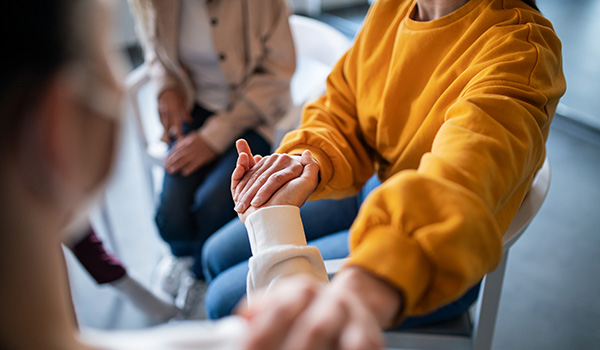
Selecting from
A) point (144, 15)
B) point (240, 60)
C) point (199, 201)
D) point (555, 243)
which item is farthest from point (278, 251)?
point (555, 243)

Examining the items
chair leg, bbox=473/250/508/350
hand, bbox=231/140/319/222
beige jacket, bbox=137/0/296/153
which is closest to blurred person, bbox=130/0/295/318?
beige jacket, bbox=137/0/296/153

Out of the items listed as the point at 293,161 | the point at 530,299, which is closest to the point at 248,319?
the point at 293,161

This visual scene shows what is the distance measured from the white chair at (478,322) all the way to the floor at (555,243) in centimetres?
53

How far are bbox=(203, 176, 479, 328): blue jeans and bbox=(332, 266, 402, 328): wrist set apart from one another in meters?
0.49

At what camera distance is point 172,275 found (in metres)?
1.50

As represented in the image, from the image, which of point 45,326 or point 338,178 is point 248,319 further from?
point 338,178

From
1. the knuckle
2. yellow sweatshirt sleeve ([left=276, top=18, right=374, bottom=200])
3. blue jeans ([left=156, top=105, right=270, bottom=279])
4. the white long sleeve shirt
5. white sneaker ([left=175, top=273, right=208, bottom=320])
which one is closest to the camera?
the white long sleeve shirt

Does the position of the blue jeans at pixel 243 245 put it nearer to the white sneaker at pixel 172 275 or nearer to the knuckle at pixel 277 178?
the knuckle at pixel 277 178

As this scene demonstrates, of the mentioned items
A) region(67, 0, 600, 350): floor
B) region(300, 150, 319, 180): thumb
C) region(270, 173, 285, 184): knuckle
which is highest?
region(270, 173, 285, 184): knuckle

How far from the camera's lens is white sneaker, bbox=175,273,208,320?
1434 mm

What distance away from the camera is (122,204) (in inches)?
76.5

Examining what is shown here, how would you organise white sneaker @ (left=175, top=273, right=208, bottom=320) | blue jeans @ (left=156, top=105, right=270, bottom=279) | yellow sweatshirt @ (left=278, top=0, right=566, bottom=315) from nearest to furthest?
yellow sweatshirt @ (left=278, top=0, right=566, bottom=315)
blue jeans @ (left=156, top=105, right=270, bottom=279)
white sneaker @ (left=175, top=273, right=208, bottom=320)

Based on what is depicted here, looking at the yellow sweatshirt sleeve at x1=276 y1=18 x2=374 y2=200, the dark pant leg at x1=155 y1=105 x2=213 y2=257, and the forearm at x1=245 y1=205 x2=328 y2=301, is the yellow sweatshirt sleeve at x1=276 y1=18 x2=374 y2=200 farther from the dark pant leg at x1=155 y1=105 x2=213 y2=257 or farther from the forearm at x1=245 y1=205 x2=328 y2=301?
the dark pant leg at x1=155 y1=105 x2=213 y2=257

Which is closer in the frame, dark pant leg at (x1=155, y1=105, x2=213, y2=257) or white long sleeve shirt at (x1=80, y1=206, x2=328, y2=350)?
white long sleeve shirt at (x1=80, y1=206, x2=328, y2=350)
